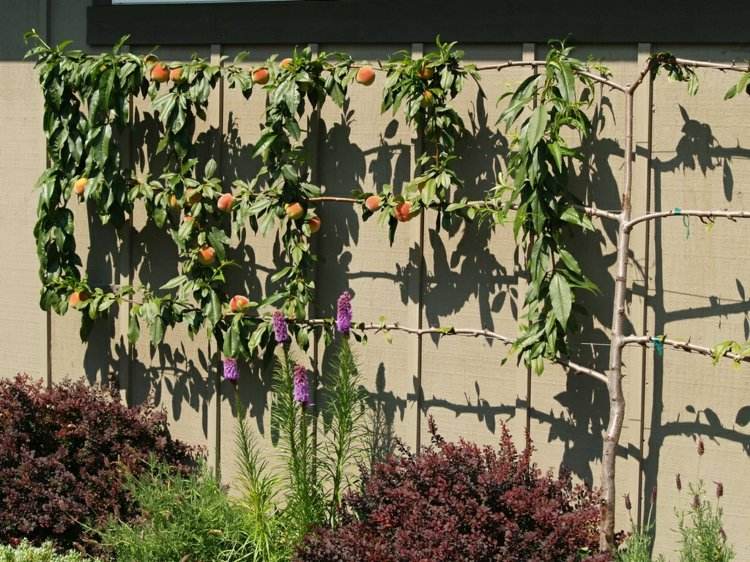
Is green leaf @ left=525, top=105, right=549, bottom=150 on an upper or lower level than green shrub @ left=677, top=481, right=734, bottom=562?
upper

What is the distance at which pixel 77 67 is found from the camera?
17.8 feet

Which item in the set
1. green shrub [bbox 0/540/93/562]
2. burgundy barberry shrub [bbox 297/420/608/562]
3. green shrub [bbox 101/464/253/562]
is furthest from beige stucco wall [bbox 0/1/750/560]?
green shrub [bbox 0/540/93/562]

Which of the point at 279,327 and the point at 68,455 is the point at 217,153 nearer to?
the point at 279,327

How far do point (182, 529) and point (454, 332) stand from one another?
134cm

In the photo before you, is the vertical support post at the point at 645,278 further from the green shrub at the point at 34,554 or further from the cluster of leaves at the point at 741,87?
the green shrub at the point at 34,554

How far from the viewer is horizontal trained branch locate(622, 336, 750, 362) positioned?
4.11 m

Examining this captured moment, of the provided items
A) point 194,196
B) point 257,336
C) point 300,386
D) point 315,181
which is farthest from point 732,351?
point 194,196

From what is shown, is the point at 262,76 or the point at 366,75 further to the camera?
Result: the point at 262,76

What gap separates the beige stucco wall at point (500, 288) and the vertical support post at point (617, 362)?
0.32 ft

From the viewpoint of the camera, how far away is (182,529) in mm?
4645

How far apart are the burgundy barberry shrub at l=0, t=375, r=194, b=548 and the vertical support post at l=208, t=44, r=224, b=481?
14cm

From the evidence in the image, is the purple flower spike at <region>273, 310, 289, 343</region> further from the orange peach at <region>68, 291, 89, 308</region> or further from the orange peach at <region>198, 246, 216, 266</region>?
the orange peach at <region>68, 291, 89, 308</region>

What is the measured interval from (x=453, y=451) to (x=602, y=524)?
601 millimetres

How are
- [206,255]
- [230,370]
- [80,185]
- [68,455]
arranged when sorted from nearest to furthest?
[230,370]
[206,255]
[68,455]
[80,185]
